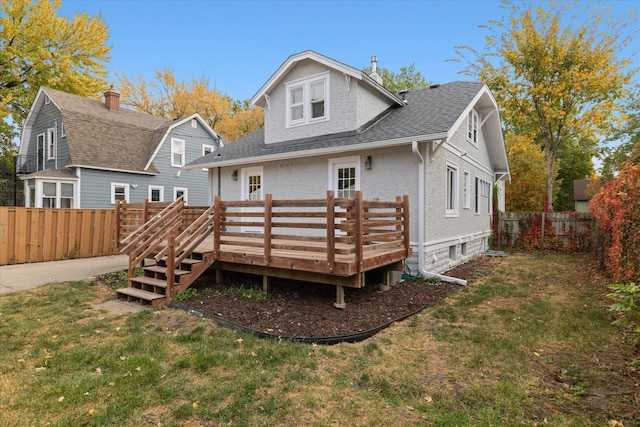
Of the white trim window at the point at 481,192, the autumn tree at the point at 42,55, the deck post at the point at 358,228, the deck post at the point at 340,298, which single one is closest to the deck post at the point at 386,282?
the deck post at the point at 340,298

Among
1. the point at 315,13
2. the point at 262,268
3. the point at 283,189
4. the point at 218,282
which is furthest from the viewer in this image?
the point at 315,13

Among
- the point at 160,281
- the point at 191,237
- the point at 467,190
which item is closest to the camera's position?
the point at 160,281

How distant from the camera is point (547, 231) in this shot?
48.3 feet

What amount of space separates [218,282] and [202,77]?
91.3 ft

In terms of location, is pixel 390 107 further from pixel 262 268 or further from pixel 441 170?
pixel 262 268

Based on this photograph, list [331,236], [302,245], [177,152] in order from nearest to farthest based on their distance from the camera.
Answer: [331,236], [302,245], [177,152]

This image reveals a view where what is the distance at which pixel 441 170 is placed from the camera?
9.05 meters

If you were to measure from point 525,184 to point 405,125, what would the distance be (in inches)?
671

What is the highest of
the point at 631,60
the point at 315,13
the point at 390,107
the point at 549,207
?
the point at 315,13

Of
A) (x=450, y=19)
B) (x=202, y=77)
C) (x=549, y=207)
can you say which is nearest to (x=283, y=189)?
(x=450, y=19)

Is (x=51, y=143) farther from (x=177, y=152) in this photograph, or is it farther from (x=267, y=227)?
(x=267, y=227)

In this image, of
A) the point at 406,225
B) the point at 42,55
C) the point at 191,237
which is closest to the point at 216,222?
the point at 191,237

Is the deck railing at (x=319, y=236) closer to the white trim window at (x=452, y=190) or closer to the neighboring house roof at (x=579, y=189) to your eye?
the white trim window at (x=452, y=190)

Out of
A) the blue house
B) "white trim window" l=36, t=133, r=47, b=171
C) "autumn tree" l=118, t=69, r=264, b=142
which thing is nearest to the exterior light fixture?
the blue house
